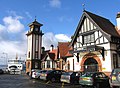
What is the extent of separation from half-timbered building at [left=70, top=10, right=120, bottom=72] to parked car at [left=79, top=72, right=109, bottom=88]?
6234 mm

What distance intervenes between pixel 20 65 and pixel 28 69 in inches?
1685

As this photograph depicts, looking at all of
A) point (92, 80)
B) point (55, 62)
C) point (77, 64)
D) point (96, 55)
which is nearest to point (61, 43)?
point (55, 62)

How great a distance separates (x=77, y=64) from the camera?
97.9 ft

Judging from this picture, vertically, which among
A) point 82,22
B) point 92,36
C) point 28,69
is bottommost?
point 28,69

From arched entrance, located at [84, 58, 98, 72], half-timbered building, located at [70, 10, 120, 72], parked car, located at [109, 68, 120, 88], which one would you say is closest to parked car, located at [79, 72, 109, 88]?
parked car, located at [109, 68, 120, 88]

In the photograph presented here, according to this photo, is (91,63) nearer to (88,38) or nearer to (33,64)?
(88,38)

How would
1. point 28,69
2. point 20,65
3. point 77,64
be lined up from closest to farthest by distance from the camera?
point 77,64 < point 28,69 < point 20,65

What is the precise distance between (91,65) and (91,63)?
292 mm

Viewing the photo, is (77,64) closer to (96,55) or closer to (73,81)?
(96,55)

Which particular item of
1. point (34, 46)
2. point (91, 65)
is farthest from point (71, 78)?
point (34, 46)

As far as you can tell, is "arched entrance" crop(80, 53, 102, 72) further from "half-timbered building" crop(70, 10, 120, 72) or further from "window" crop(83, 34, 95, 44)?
"window" crop(83, 34, 95, 44)

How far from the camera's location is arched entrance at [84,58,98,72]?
2714 cm

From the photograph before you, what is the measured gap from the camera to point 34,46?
57812 mm

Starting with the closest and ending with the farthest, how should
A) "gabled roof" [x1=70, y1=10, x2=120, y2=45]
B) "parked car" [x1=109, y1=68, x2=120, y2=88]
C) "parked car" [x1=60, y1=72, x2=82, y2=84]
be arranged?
"parked car" [x1=109, y1=68, x2=120, y2=88]
"parked car" [x1=60, y1=72, x2=82, y2=84]
"gabled roof" [x1=70, y1=10, x2=120, y2=45]
